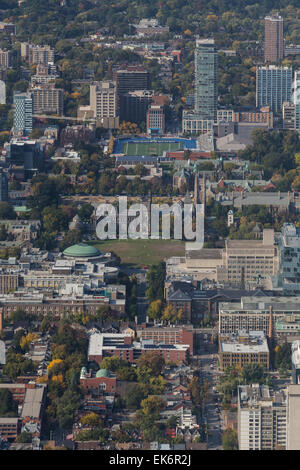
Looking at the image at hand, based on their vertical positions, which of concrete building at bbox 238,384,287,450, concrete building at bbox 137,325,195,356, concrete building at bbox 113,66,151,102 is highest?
concrete building at bbox 238,384,287,450

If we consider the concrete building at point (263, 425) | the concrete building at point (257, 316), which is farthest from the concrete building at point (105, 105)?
the concrete building at point (263, 425)

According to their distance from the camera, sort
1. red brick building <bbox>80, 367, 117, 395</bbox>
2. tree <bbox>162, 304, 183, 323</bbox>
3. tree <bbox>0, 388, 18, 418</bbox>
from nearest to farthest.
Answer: tree <bbox>0, 388, 18, 418</bbox> < red brick building <bbox>80, 367, 117, 395</bbox> < tree <bbox>162, 304, 183, 323</bbox>

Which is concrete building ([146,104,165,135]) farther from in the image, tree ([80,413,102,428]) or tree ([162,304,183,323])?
tree ([80,413,102,428])

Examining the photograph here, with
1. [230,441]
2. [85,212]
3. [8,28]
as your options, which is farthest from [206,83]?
[230,441]

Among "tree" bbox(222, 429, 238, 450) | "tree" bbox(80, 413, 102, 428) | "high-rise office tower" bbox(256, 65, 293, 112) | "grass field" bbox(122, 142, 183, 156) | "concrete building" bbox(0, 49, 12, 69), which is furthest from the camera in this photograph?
"concrete building" bbox(0, 49, 12, 69)

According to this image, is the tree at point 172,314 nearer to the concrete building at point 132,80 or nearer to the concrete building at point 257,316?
the concrete building at point 257,316

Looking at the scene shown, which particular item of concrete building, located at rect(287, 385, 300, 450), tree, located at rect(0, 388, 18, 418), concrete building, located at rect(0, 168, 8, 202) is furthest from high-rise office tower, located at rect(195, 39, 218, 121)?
concrete building, located at rect(287, 385, 300, 450)
